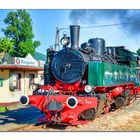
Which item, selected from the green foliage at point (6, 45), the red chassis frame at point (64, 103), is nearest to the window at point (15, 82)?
the green foliage at point (6, 45)

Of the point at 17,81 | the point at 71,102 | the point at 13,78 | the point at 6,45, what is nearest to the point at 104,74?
the point at 71,102

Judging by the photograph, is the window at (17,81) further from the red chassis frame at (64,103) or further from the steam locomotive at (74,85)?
the red chassis frame at (64,103)

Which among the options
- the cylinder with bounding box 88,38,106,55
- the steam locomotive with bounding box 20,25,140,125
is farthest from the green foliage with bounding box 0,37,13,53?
the steam locomotive with bounding box 20,25,140,125

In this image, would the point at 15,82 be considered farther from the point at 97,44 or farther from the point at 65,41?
the point at 65,41

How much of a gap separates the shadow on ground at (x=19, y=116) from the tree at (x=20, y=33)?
8.46 ft

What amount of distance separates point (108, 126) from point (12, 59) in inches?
249

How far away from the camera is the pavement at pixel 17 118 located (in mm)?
10291

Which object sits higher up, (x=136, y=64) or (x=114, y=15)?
(x=114, y=15)

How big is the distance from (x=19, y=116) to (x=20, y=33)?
4.92m

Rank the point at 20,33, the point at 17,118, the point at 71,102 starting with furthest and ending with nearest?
the point at 20,33
the point at 17,118
the point at 71,102

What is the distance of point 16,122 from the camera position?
10.8 meters

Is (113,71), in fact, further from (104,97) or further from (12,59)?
(12,59)

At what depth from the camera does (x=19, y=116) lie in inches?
476
